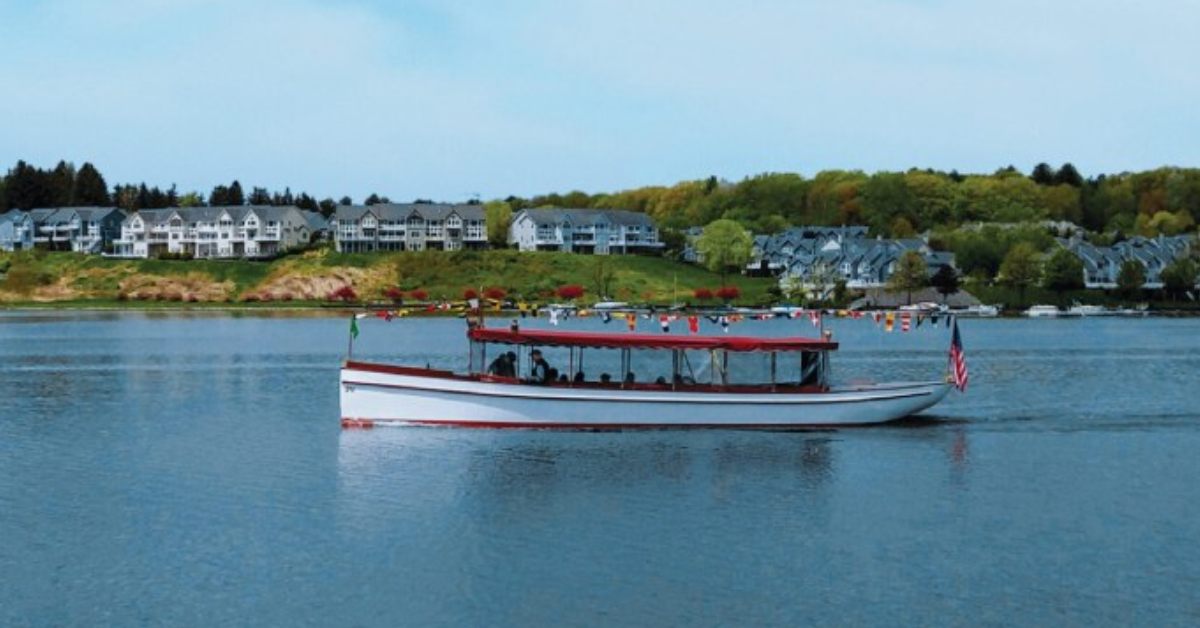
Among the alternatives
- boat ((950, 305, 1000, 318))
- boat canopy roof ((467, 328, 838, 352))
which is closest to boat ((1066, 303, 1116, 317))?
boat ((950, 305, 1000, 318))

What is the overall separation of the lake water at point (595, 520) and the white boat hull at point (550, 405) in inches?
34.7

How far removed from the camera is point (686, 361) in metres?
56.3

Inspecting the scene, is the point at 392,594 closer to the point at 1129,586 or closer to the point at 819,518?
the point at 819,518

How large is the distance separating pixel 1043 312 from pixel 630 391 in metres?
151

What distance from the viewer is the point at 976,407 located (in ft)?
224

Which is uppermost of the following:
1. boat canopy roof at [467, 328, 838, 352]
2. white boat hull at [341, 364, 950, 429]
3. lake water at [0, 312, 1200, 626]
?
boat canopy roof at [467, 328, 838, 352]

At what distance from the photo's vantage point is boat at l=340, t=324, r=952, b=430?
55562mm

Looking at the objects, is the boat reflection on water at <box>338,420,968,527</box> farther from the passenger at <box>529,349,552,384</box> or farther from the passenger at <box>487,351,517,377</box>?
the passenger at <box>487,351,517,377</box>

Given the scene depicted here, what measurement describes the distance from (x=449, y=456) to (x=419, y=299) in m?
149

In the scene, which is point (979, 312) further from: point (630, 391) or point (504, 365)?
point (504, 365)

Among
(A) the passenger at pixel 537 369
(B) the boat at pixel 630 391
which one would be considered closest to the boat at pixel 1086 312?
(B) the boat at pixel 630 391

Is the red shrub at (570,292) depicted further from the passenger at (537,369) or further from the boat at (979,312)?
the passenger at (537,369)

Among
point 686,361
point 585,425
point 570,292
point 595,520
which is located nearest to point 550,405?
point 585,425

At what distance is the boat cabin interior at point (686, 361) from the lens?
55.7 metres
